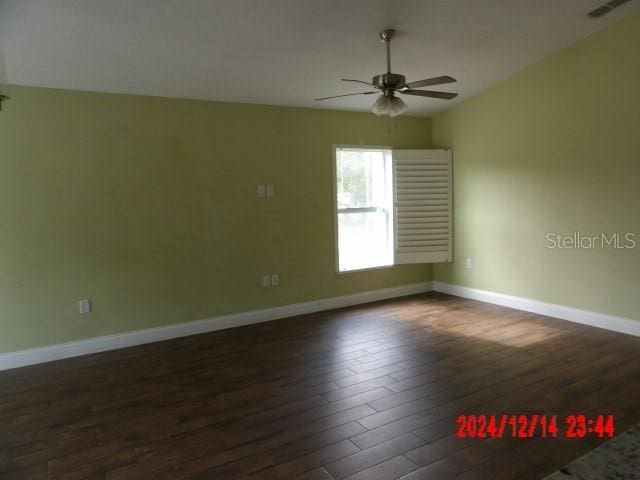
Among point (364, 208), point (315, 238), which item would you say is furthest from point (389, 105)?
point (364, 208)

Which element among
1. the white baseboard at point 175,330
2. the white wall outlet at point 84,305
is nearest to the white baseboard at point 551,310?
the white baseboard at point 175,330

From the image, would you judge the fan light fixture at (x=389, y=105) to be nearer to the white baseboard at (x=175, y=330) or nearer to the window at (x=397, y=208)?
the window at (x=397, y=208)

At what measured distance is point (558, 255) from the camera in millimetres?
4297

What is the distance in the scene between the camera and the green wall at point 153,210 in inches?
138

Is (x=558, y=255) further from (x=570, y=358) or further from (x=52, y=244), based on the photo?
(x=52, y=244)

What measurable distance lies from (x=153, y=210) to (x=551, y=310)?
429cm

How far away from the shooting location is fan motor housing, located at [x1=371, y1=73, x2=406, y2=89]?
3043mm

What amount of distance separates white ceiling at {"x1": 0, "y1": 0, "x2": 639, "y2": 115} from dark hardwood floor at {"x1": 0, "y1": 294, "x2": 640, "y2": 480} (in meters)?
2.49

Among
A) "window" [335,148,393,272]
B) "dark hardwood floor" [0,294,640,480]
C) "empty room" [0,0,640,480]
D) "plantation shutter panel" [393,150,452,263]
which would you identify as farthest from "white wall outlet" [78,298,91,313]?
"plantation shutter panel" [393,150,452,263]

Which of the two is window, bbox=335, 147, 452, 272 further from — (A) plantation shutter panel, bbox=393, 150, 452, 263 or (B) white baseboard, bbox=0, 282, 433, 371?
(B) white baseboard, bbox=0, 282, 433, 371

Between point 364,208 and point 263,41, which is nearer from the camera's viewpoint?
point 263,41

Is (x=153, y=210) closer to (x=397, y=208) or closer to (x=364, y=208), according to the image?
(x=364, y=208)

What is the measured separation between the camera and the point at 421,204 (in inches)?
213

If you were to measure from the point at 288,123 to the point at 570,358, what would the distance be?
358 centimetres
